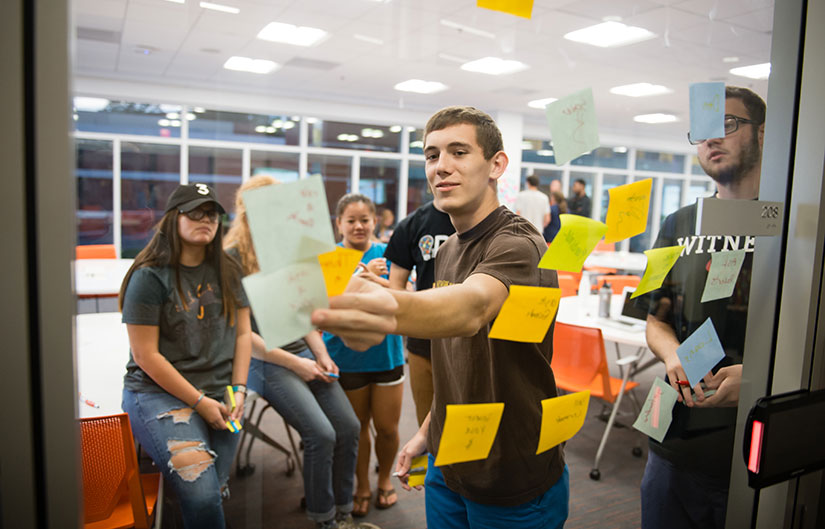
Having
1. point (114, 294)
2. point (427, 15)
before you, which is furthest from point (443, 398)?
point (114, 294)

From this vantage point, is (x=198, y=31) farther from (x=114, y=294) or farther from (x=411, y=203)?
(x=114, y=294)

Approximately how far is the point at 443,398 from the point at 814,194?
813 mm

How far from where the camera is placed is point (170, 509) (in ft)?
4.68

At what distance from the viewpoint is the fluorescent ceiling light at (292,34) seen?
3.66 ft

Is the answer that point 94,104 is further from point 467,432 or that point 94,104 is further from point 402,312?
point 467,432

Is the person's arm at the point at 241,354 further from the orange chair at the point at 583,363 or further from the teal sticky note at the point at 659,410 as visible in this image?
the orange chair at the point at 583,363

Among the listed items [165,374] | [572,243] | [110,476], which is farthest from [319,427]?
[572,243]

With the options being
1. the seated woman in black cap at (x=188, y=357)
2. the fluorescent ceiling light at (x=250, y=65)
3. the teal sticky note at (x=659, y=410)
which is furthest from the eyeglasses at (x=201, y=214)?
the teal sticky note at (x=659, y=410)

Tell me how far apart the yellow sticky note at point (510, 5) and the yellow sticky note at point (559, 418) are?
2.30 feet

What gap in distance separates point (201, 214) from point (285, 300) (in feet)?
2.54

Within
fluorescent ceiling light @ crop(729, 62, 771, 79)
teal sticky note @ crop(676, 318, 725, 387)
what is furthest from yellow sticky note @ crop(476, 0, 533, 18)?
teal sticky note @ crop(676, 318, 725, 387)

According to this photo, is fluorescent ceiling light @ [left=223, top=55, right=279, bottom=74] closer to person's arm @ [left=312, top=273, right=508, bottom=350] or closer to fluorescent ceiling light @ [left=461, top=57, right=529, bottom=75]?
fluorescent ceiling light @ [left=461, top=57, right=529, bottom=75]

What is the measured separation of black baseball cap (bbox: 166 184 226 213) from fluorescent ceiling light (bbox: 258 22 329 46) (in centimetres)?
36

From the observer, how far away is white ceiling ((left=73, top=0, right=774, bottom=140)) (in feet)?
3.11
